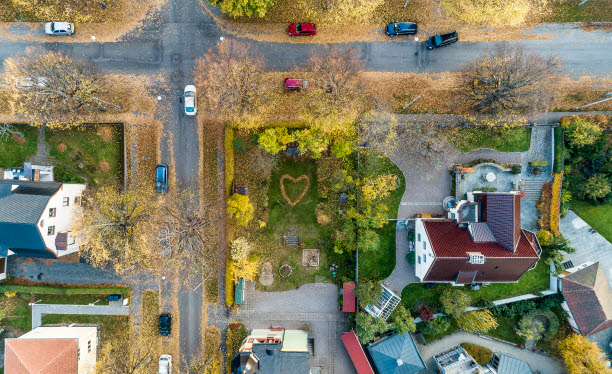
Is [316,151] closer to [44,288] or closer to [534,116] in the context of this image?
[534,116]

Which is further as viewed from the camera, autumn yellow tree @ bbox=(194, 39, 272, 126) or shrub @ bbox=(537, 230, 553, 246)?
shrub @ bbox=(537, 230, 553, 246)

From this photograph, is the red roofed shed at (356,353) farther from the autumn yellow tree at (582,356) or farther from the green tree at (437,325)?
the autumn yellow tree at (582,356)

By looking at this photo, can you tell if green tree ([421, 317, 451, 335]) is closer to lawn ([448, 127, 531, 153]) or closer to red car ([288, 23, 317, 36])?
lawn ([448, 127, 531, 153])

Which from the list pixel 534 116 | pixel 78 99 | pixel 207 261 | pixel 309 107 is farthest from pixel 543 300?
pixel 78 99

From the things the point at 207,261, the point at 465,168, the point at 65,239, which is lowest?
the point at 207,261

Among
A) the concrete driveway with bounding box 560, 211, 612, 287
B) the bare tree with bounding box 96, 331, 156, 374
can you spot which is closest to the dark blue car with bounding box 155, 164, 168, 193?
the bare tree with bounding box 96, 331, 156, 374

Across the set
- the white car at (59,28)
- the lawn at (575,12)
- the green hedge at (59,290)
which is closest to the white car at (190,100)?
the white car at (59,28)
